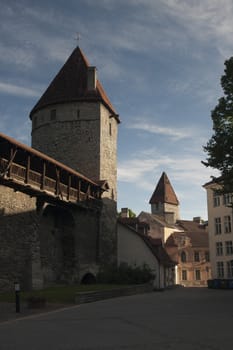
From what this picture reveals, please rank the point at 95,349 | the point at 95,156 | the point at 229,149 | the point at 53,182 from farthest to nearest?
the point at 95,156
the point at 53,182
the point at 229,149
the point at 95,349

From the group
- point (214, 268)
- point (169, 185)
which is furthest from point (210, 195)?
point (169, 185)

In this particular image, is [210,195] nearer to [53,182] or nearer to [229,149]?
[53,182]

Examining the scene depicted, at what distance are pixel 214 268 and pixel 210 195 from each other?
24.8ft

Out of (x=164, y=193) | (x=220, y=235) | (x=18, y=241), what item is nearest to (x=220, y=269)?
(x=220, y=235)

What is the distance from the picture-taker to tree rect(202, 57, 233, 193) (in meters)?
18.3

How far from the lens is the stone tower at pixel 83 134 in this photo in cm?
3556

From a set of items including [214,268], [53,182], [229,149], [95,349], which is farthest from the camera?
[214,268]

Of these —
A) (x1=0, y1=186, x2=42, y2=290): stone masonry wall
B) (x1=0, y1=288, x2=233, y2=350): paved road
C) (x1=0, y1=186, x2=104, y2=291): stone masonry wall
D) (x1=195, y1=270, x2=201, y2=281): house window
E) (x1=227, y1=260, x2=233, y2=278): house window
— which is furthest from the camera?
(x1=195, y1=270, x2=201, y2=281): house window

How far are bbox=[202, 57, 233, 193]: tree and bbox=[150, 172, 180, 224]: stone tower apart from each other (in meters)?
58.1

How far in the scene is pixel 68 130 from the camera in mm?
36156

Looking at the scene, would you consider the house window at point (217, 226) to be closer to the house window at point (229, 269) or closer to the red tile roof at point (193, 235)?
the house window at point (229, 269)

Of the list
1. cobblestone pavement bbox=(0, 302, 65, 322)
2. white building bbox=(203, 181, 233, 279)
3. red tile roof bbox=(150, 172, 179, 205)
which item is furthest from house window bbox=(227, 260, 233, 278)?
red tile roof bbox=(150, 172, 179, 205)

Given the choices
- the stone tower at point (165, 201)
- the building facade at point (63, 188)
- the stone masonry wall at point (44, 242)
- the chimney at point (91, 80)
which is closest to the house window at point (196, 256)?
the stone tower at point (165, 201)

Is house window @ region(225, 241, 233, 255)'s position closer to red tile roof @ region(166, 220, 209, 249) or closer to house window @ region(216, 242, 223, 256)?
house window @ region(216, 242, 223, 256)
